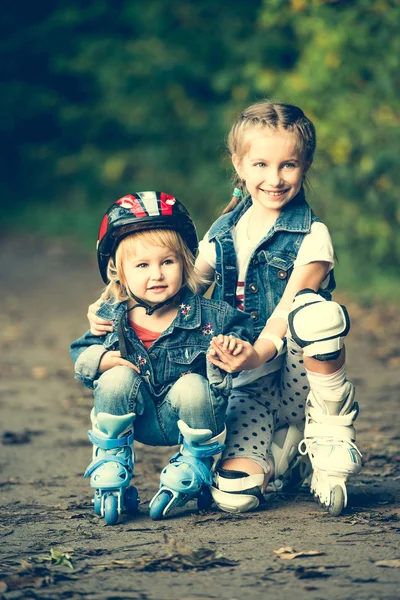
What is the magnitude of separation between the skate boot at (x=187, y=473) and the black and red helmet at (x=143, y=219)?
26.3 inches

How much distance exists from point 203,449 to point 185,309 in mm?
483

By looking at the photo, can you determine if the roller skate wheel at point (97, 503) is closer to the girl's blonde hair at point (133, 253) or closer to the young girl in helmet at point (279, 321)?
the young girl in helmet at point (279, 321)

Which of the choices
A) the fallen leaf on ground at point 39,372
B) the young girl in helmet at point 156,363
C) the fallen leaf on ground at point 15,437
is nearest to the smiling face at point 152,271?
the young girl in helmet at point 156,363

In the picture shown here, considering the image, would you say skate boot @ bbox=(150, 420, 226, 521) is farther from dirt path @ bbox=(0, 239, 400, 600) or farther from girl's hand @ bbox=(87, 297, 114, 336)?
girl's hand @ bbox=(87, 297, 114, 336)

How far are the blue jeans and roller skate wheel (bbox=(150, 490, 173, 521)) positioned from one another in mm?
252

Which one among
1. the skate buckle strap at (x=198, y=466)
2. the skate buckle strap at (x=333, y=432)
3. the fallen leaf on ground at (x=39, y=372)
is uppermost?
the fallen leaf on ground at (x=39, y=372)

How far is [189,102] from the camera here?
13.4 m

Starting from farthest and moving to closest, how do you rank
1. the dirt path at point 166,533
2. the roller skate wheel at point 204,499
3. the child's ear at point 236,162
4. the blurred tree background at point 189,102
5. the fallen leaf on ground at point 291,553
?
the blurred tree background at point 189,102 → the child's ear at point 236,162 → the roller skate wheel at point 204,499 → the fallen leaf on ground at point 291,553 → the dirt path at point 166,533

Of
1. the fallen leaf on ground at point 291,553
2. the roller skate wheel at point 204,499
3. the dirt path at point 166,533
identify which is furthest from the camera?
the roller skate wheel at point 204,499

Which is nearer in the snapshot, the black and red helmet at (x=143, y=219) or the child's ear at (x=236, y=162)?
the black and red helmet at (x=143, y=219)

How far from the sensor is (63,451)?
4629 mm

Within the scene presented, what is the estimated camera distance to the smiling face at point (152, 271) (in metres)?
3.42

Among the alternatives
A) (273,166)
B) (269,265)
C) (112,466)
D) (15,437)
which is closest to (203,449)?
(112,466)

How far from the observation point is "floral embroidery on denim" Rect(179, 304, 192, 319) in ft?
11.3
